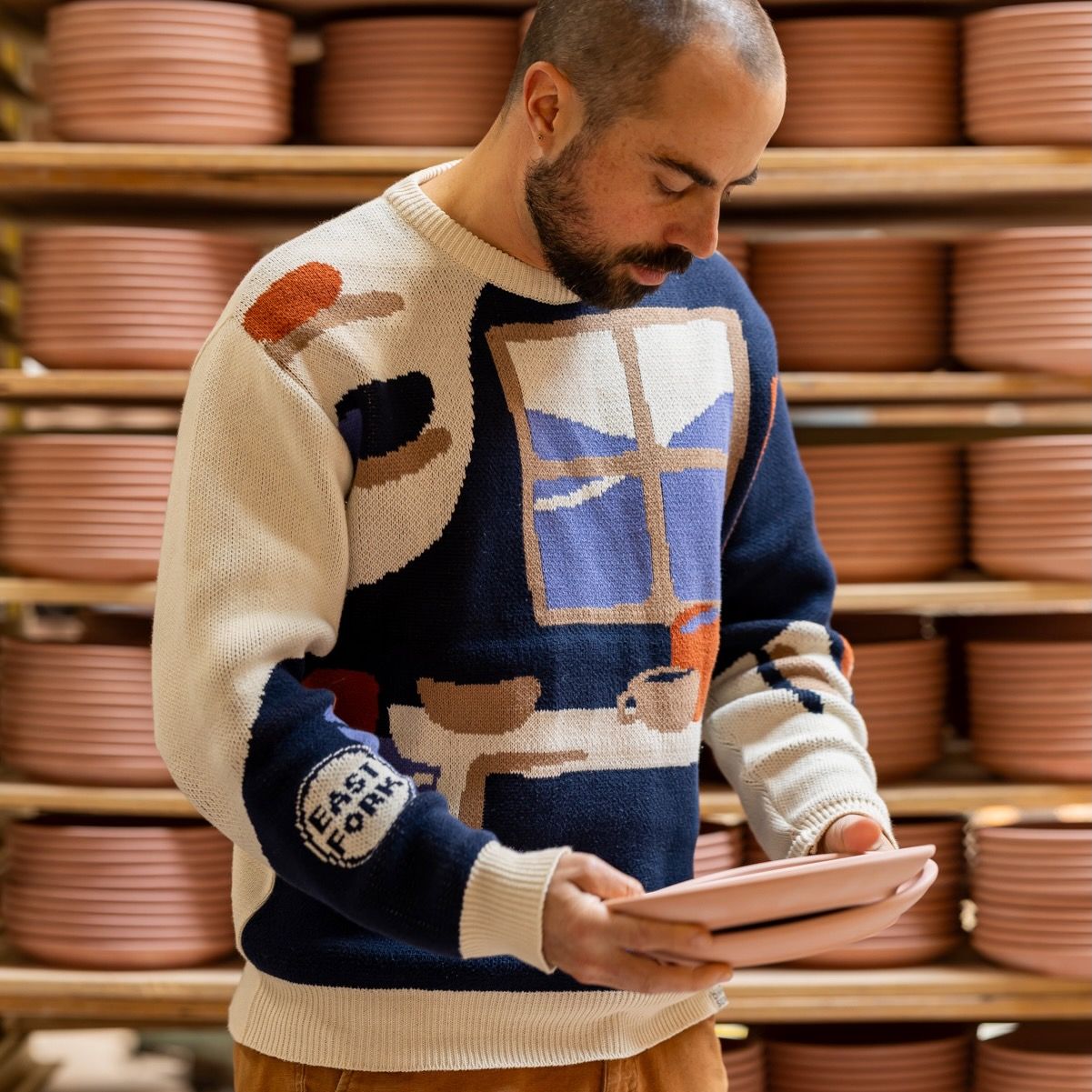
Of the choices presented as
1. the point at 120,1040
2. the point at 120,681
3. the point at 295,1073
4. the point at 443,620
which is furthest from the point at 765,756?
the point at 120,1040

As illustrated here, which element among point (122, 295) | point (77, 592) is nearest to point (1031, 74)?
point (122, 295)

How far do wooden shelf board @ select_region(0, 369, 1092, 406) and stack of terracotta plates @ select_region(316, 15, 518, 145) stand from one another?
1.59ft

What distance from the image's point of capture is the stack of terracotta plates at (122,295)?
220 centimetres

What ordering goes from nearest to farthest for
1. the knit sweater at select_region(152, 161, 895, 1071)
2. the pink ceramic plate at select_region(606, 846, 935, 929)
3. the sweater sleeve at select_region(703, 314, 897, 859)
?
the pink ceramic plate at select_region(606, 846, 935, 929) → the knit sweater at select_region(152, 161, 895, 1071) → the sweater sleeve at select_region(703, 314, 897, 859)

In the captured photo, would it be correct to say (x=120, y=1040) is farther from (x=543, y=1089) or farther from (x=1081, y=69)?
(x=1081, y=69)

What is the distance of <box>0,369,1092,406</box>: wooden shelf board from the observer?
2.20 m

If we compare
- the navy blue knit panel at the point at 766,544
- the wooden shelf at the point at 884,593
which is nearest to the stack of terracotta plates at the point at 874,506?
the wooden shelf at the point at 884,593

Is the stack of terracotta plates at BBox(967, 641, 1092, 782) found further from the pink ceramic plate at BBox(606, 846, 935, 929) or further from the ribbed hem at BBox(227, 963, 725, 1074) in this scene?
the pink ceramic plate at BBox(606, 846, 935, 929)

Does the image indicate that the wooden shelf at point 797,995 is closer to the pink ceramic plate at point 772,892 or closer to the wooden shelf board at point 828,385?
the wooden shelf board at point 828,385

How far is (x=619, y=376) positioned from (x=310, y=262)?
0.91 feet

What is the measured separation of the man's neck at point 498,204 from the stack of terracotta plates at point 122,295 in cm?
Answer: 100

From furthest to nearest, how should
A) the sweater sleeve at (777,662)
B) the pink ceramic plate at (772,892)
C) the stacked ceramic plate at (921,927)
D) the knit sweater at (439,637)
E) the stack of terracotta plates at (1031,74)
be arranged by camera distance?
the stacked ceramic plate at (921,927) → the stack of terracotta plates at (1031,74) → the sweater sleeve at (777,662) → the knit sweater at (439,637) → the pink ceramic plate at (772,892)

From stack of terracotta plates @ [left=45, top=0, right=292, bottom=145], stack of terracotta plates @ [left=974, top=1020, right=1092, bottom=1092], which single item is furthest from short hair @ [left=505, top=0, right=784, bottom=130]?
stack of terracotta plates @ [left=974, top=1020, right=1092, bottom=1092]

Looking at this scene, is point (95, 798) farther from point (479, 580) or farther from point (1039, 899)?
point (1039, 899)
